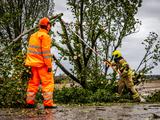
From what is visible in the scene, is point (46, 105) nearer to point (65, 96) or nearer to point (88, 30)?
point (65, 96)

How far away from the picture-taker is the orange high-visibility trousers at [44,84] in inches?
398

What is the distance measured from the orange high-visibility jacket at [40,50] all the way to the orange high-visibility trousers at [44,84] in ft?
0.57

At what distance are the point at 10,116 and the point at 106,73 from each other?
366 inches

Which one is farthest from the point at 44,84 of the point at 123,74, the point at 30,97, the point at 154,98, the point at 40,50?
the point at 154,98

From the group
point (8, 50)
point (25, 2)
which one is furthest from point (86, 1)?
point (25, 2)

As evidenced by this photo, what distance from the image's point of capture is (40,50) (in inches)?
401

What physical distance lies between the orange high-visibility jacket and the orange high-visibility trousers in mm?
→ 173

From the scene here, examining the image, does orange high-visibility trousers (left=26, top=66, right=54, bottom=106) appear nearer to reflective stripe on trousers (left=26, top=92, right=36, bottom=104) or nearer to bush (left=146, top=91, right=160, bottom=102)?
reflective stripe on trousers (left=26, top=92, right=36, bottom=104)

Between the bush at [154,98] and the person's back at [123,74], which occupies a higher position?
the person's back at [123,74]

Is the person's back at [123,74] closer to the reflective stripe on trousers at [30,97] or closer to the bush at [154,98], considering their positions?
the bush at [154,98]

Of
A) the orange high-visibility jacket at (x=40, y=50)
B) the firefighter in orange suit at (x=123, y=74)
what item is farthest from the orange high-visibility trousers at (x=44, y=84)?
the firefighter in orange suit at (x=123, y=74)

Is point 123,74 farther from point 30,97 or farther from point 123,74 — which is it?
point 30,97

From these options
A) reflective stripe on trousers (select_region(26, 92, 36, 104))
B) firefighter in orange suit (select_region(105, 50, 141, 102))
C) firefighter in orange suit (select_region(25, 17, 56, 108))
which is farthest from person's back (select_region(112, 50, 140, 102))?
firefighter in orange suit (select_region(25, 17, 56, 108))

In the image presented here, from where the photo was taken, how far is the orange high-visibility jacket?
33.0ft
